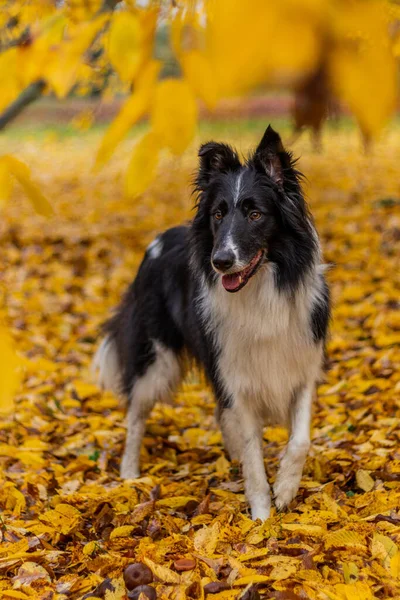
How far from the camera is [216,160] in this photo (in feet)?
12.0

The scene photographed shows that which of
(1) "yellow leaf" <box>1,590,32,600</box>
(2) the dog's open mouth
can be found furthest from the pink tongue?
(1) "yellow leaf" <box>1,590,32,600</box>

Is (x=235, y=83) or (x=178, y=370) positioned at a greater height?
(x=235, y=83)

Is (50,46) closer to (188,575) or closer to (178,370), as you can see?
(188,575)

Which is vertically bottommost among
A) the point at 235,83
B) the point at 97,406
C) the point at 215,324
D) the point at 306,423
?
the point at 97,406

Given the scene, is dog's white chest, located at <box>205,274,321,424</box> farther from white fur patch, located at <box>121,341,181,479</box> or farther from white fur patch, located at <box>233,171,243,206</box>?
white fur patch, located at <box>121,341,181,479</box>

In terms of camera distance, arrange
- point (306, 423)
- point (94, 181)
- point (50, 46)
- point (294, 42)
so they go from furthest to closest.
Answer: point (94, 181), point (306, 423), point (50, 46), point (294, 42)

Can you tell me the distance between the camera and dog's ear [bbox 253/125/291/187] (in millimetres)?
3447

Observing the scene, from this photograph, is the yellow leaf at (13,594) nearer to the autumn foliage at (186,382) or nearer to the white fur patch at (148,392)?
the autumn foliage at (186,382)

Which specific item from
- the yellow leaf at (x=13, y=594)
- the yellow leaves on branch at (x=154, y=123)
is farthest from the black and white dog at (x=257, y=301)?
the yellow leaves on branch at (x=154, y=123)

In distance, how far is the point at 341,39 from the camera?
1.32m

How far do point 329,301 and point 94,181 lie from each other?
10667mm

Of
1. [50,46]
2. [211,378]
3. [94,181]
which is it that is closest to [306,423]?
[211,378]

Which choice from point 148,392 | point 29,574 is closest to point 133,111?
point 29,574

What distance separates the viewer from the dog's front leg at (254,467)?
3.51 meters
